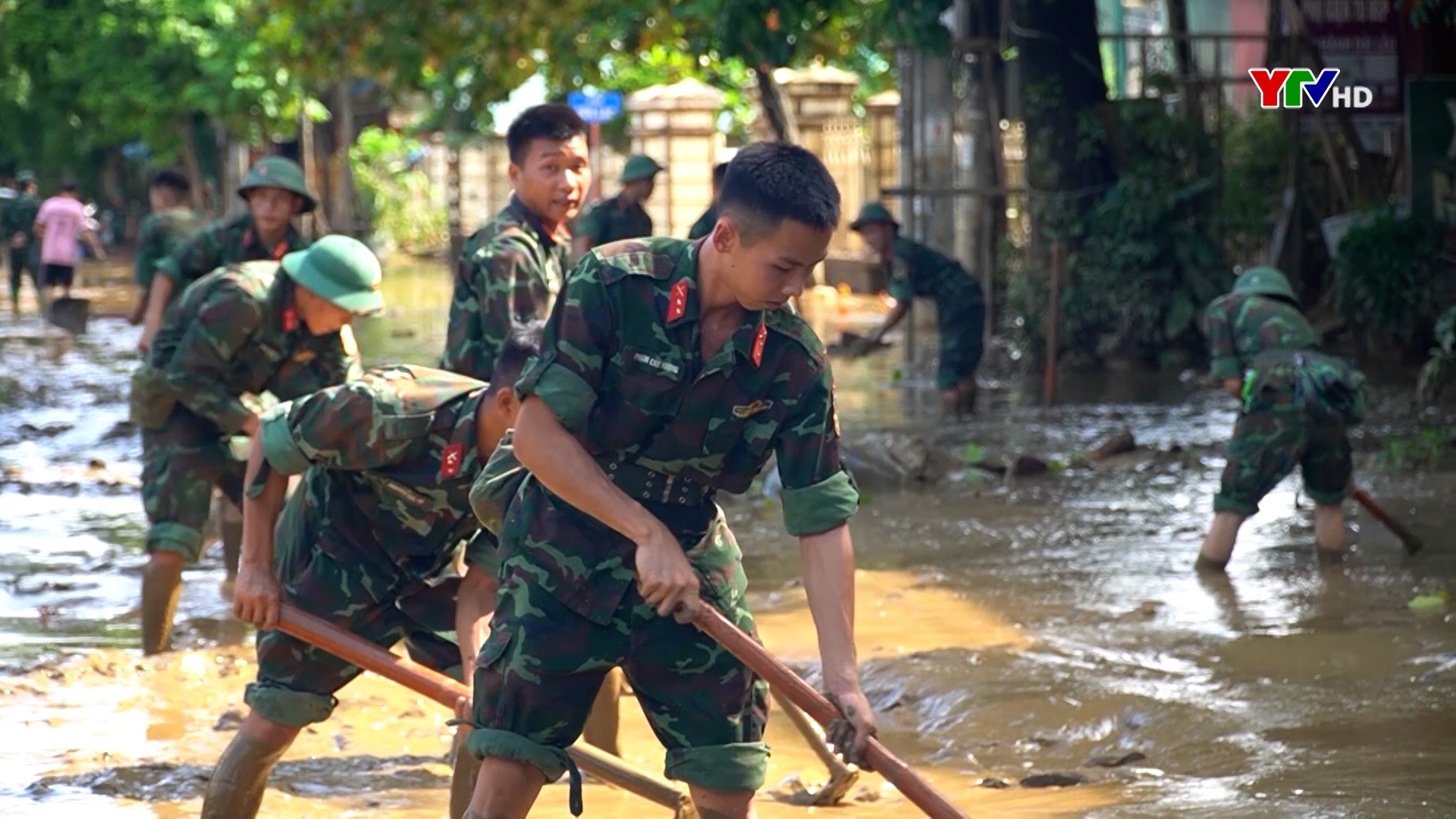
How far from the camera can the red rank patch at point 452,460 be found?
4.23m

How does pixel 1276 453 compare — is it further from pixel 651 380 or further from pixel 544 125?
pixel 651 380

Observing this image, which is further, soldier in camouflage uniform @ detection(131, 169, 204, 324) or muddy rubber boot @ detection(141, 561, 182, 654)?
soldier in camouflage uniform @ detection(131, 169, 204, 324)

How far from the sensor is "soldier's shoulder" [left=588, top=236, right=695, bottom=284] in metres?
3.58

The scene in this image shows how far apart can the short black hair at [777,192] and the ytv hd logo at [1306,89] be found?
8.64 m

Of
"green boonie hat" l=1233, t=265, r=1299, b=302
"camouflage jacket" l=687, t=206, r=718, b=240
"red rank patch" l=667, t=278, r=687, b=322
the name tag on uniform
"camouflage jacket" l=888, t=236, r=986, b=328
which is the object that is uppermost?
"camouflage jacket" l=687, t=206, r=718, b=240

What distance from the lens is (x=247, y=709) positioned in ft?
19.7

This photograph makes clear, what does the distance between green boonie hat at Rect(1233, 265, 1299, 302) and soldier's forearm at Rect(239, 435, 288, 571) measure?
434 centimetres

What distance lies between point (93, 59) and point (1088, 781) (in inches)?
1203

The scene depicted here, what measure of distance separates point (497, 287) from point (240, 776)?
196 centimetres

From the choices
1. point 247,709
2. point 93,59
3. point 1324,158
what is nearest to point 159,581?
point 247,709

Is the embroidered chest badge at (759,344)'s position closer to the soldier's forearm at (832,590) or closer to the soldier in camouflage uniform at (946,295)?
the soldier's forearm at (832,590)

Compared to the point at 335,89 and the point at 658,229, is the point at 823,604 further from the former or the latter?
the point at 335,89

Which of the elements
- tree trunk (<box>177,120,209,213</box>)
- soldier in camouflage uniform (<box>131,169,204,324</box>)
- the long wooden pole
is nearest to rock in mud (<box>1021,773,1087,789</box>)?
the long wooden pole

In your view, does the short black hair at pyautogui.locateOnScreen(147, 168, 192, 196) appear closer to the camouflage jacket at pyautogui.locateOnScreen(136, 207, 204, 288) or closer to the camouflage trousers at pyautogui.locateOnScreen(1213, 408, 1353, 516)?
the camouflage jacket at pyautogui.locateOnScreen(136, 207, 204, 288)
